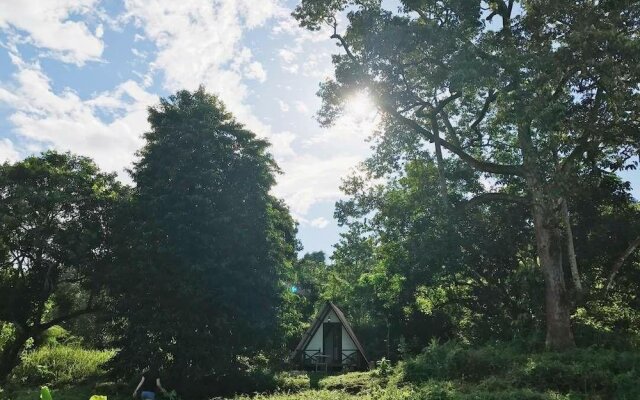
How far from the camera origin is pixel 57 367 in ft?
79.0

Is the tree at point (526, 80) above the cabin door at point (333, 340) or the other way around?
above

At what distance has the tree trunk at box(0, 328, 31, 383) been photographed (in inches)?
919

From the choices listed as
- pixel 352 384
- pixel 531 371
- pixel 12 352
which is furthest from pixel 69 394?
pixel 531 371

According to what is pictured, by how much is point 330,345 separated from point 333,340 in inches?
15.4

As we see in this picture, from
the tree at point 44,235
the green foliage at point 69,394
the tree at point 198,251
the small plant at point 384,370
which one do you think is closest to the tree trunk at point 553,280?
the small plant at point 384,370

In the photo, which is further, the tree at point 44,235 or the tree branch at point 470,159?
the tree at point 44,235

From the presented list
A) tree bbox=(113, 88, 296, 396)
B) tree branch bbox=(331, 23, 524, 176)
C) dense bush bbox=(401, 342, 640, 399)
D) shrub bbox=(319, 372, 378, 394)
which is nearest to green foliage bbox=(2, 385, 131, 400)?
tree bbox=(113, 88, 296, 396)

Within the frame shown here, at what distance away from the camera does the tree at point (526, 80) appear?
1514 cm

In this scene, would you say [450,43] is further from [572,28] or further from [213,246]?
[213,246]

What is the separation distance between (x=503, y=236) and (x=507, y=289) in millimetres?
3147

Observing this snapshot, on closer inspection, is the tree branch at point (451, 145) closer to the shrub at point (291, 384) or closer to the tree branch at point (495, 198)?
the tree branch at point (495, 198)

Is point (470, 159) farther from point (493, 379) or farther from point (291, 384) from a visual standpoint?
point (291, 384)

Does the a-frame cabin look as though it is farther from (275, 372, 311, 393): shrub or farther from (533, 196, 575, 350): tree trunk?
(533, 196, 575, 350): tree trunk

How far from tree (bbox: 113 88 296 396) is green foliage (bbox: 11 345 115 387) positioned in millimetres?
5086
